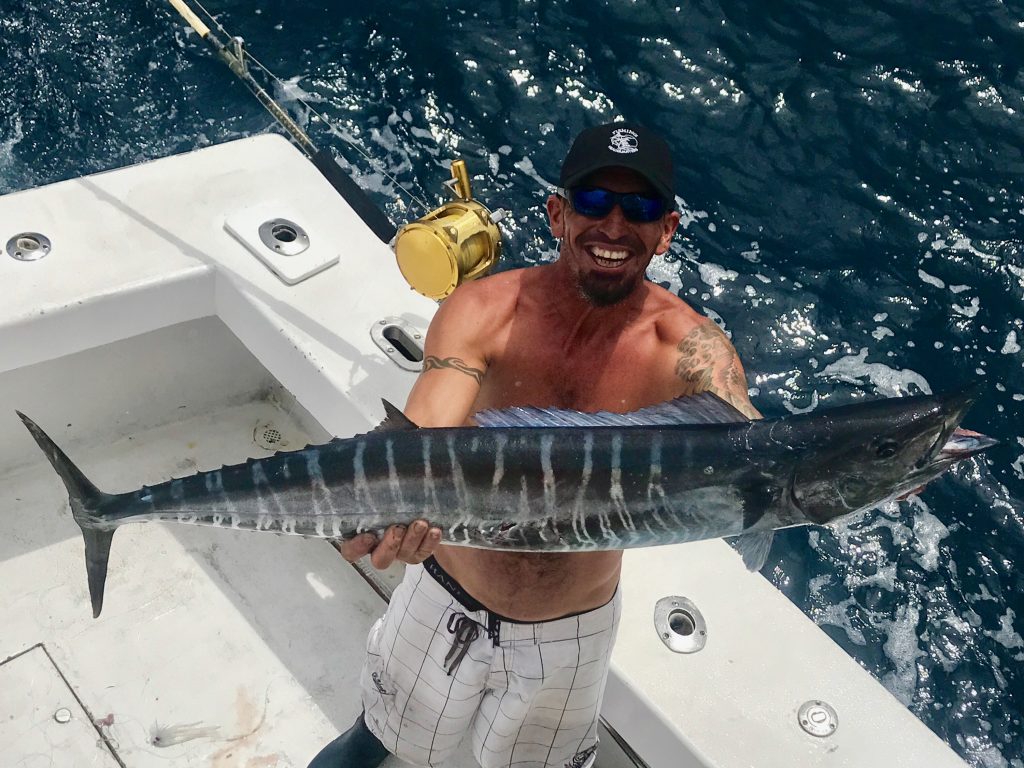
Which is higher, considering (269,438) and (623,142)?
(623,142)

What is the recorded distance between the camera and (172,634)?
15.2 feet

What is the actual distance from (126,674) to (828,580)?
3804 mm

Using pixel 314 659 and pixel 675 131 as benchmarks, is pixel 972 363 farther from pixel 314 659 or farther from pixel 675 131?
pixel 314 659

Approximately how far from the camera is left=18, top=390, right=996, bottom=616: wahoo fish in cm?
272

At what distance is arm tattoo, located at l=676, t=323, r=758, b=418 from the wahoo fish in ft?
1.43

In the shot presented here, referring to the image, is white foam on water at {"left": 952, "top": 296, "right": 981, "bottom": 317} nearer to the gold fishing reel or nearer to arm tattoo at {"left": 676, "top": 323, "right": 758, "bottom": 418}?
the gold fishing reel

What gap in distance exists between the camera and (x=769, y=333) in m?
7.40

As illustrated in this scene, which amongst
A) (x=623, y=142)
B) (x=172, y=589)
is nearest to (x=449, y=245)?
(x=623, y=142)

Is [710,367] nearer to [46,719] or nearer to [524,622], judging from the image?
[524,622]

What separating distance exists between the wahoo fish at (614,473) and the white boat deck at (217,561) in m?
1.13

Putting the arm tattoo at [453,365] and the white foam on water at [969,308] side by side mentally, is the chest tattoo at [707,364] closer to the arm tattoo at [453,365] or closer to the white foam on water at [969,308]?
the arm tattoo at [453,365]

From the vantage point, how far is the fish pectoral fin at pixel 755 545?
2.93 meters

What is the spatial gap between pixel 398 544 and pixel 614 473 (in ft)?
2.17

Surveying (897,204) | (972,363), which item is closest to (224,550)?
(972,363)
